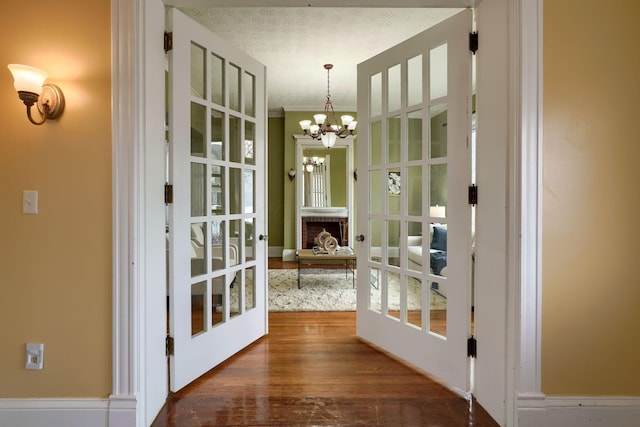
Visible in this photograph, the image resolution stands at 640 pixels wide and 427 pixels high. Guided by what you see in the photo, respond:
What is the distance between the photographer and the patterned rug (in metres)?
3.31

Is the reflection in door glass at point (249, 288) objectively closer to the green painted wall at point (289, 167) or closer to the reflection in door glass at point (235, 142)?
the reflection in door glass at point (235, 142)

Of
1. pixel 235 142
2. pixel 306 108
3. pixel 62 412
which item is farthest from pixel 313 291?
pixel 306 108

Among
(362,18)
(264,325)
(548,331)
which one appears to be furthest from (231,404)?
(362,18)

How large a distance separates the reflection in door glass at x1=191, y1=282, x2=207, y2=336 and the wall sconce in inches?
44.3

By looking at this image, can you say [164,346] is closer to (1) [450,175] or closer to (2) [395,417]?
(2) [395,417]

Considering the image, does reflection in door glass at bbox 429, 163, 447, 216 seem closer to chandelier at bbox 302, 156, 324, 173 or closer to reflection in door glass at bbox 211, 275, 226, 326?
reflection in door glass at bbox 211, 275, 226, 326

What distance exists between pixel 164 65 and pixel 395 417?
2.24m

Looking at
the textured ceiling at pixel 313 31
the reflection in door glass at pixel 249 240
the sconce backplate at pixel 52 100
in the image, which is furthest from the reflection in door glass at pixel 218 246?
the textured ceiling at pixel 313 31

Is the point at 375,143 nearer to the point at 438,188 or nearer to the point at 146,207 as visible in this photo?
the point at 438,188

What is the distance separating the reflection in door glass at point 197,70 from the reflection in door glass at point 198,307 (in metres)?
1.19

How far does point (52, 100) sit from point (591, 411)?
296 centimetres

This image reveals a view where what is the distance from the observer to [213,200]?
2053 millimetres

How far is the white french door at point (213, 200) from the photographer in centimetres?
178

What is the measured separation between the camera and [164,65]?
5.56 feet
